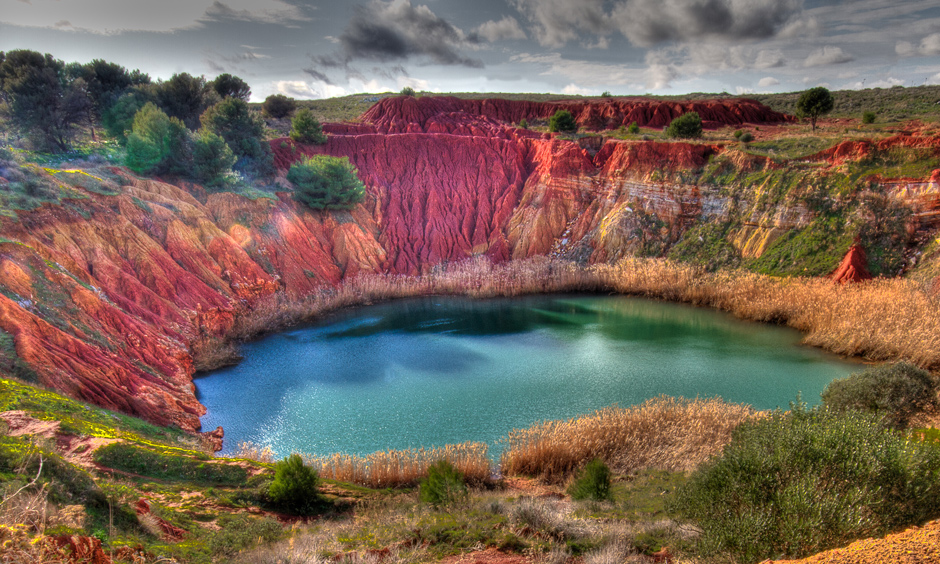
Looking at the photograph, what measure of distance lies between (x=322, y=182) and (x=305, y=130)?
705cm

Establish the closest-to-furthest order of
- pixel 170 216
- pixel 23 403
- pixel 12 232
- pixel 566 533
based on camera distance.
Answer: pixel 566 533 < pixel 23 403 < pixel 12 232 < pixel 170 216

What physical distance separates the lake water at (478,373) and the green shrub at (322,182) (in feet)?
29.7

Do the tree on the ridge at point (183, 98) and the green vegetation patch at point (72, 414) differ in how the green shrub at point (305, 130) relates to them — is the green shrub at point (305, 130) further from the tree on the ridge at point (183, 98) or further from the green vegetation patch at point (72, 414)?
the green vegetation patch at point (72, 414)

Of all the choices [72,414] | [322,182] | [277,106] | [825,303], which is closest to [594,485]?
[72,414]

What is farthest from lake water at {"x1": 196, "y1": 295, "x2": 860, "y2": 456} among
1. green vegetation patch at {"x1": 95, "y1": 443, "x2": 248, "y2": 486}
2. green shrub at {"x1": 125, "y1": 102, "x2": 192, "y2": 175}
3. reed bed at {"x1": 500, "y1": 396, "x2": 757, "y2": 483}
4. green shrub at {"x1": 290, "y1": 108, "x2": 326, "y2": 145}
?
green shrub at {"x1": 290, "y1": 108, "x2": 326, "y2": 145}

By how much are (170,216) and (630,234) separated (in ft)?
83.1

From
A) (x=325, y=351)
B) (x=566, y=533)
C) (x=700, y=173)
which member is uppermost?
(x=700, y=173)

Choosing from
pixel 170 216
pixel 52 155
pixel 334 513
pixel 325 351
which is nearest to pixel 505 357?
pixel 325 351

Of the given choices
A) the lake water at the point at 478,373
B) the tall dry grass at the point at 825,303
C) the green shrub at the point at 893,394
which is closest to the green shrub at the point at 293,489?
the lake water at the point at 478,373

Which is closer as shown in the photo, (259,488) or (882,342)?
(259,488)

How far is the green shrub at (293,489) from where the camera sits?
9.12 m

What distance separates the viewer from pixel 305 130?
117 ft

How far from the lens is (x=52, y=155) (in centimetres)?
2639

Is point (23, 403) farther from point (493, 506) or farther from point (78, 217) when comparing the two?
point (78, 217)
